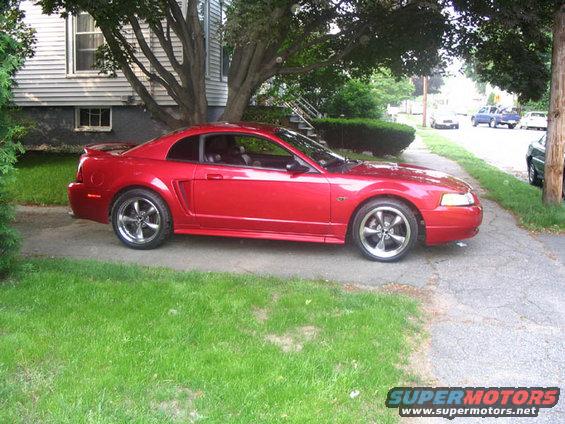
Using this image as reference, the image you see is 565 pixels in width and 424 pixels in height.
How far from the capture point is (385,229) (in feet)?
20.4

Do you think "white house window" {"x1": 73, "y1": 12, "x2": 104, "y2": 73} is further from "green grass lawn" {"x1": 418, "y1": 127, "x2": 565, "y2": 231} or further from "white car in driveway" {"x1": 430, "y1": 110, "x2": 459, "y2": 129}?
"white car in driveway" {"x1": 430, "y1": 110, "x2": 459, "y2": 129}

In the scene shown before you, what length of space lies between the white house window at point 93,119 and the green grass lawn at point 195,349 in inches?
459

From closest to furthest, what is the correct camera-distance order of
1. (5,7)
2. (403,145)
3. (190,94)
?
(5,7) < (190,94) < (403,145)

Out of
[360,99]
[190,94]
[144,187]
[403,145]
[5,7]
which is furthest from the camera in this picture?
[360,99]

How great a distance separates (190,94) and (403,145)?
8.62 metres

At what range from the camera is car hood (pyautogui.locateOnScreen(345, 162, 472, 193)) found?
20.6ft

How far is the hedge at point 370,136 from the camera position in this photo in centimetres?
1761

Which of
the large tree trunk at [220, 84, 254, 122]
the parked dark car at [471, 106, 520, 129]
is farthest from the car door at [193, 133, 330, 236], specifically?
the parked dark car at [471, 106, 520, 129]

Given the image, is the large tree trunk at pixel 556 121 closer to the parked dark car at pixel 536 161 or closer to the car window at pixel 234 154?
the parked dark car at pixel 536 161

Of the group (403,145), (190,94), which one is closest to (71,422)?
(190,94)

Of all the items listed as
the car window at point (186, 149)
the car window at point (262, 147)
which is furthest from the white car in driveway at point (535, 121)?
the car window at point (186, 149)

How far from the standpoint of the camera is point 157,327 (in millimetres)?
4137

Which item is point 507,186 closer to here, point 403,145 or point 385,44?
point 385,44

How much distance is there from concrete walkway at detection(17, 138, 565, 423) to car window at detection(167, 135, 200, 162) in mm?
1054
